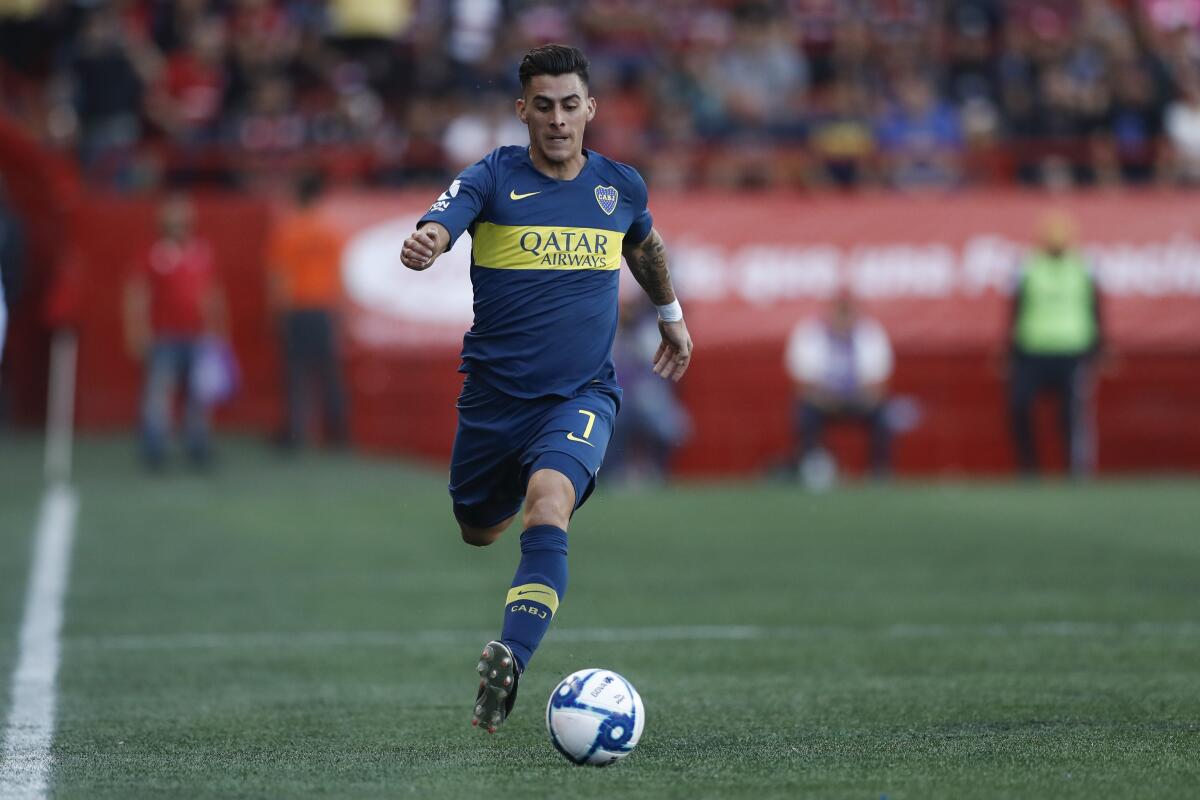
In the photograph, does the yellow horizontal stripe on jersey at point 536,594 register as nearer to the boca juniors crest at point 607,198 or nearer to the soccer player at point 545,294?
the soccer player at point 545,294

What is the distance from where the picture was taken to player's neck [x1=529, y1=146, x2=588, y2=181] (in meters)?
6.61

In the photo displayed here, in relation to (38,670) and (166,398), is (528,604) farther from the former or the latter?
(166,398)

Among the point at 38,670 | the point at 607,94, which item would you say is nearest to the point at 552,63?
the point at 38,670

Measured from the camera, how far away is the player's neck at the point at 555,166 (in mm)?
6605

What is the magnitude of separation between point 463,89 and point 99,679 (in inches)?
519

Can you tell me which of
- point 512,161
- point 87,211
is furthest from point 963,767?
point 87,211

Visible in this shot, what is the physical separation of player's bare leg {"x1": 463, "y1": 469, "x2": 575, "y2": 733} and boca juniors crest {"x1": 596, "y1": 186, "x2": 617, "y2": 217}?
3.13 ft

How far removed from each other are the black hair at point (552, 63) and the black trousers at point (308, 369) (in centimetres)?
1165

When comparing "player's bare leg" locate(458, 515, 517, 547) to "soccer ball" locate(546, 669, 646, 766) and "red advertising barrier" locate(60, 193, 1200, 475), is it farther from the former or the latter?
"red advertising barrier" locate(60, 193, 1200, 475)

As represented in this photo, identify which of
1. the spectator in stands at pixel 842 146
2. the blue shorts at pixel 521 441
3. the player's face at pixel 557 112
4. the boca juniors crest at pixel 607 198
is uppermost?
the spectator in stands at pixel 842 146

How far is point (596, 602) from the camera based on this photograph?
1015cm

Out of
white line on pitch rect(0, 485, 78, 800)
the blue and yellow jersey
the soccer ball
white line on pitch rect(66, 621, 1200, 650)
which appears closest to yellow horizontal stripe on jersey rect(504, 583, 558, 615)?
the soccer ball

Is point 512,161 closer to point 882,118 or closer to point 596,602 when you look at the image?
point 596,602

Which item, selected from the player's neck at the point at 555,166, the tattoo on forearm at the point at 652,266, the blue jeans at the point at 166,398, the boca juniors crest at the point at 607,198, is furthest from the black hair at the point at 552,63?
the blue jeans at the point at 166,398
